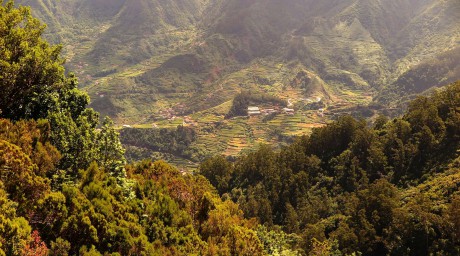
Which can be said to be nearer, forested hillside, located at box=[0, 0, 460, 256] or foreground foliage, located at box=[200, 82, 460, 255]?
forested hillside, located at box=[0, 0, 460, 256]

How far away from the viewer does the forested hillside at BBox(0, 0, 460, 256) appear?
21781 mm

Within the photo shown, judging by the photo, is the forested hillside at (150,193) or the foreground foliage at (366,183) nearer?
the forested hillside at (150,193)

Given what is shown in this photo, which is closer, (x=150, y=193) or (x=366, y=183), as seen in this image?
(x=150, y=193)

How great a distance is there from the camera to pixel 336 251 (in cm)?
4622

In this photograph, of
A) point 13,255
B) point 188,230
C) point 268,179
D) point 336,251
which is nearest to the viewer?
point 13,255

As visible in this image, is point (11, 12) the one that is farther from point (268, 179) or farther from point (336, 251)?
point (268, 179)

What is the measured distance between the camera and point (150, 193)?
32.2 meters

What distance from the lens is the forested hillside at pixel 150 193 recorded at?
21781 mm

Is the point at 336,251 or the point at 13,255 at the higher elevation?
the point at 13,255

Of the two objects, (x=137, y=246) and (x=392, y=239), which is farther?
(x=392, y=239)

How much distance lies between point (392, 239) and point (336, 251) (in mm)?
8465

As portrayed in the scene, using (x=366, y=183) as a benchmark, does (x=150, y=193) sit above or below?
above

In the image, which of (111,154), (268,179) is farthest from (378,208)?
(111,154)

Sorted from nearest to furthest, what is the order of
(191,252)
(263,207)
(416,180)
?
(191,252)
(416,180)
(263,207)
